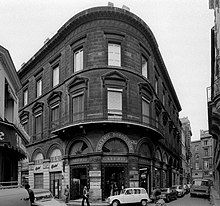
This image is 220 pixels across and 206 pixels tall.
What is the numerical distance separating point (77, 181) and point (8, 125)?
10.7m

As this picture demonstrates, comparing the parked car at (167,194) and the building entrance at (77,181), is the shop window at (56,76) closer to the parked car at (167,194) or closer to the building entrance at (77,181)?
the building entrance at (77,181)

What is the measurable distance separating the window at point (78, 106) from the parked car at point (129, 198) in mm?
7517

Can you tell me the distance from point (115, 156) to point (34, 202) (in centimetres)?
1603

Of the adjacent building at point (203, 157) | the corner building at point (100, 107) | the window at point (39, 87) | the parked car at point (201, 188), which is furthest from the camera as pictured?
the adjacent building at point (203, 157)

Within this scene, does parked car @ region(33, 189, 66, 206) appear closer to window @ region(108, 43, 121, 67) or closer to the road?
the road

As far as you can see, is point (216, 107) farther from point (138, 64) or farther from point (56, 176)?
point (56, 176)

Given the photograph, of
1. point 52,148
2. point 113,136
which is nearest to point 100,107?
point 113,136

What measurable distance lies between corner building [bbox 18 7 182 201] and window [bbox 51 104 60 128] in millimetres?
103

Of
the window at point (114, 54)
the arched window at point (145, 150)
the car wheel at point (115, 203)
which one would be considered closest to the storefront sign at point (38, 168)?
the arched window at point (145, 150)

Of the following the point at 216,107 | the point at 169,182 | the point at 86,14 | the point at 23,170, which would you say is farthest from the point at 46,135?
the point at 216,107

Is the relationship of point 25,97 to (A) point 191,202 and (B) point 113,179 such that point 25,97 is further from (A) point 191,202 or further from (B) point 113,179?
(A) point 191,202

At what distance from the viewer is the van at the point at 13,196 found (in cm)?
764

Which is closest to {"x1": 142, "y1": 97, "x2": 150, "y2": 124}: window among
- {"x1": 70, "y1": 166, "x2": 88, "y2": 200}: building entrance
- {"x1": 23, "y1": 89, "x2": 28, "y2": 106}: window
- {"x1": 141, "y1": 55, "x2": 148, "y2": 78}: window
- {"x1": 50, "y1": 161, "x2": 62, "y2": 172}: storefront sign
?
{"x1": 141, "y1": 55, "x2": 148, "y2": 78}: window

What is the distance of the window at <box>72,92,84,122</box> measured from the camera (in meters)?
28.6
